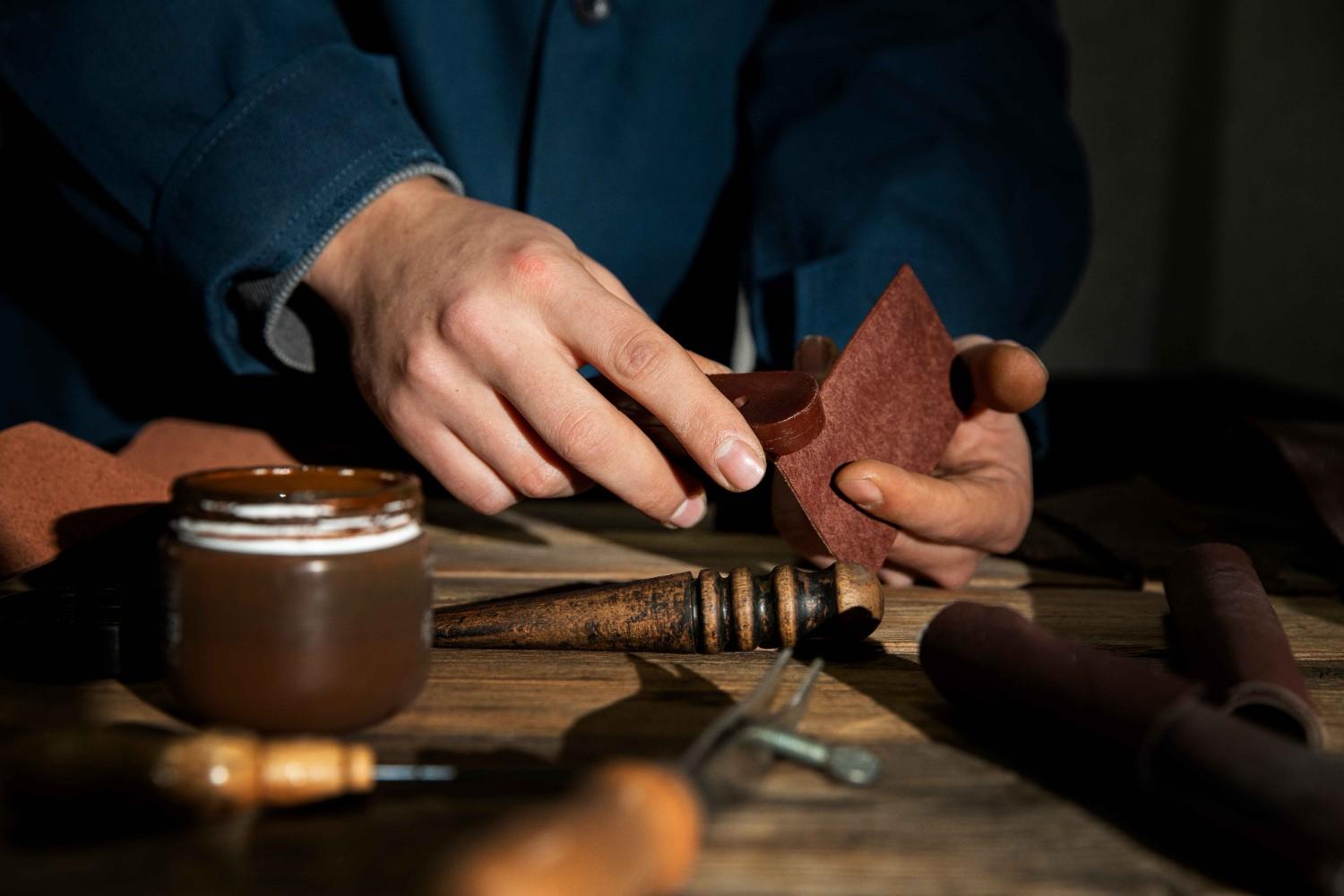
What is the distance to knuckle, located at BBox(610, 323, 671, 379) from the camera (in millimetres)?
1119

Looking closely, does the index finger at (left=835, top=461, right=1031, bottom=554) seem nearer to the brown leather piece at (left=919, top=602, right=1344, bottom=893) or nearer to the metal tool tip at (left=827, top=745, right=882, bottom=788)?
the brown leather piece at (left=919, top=602, right=1344, bottom=893)

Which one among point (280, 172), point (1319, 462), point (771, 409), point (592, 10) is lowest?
point (1319, 462)

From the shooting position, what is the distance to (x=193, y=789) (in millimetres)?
654

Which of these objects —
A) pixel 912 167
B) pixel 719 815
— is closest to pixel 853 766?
pixel 719 815

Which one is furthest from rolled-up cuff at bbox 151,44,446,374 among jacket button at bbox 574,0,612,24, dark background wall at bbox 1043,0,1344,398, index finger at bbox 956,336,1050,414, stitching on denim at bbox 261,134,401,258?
dark background wall at bbox 1043,0,1344,398

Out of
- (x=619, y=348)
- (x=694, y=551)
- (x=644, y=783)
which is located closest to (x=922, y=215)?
(x=694, y=551)

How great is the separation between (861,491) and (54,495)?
92 cm

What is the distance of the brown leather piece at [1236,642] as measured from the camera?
2.68ft

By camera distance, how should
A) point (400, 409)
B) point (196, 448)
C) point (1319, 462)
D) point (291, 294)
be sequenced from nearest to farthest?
point (400, 409) → point (291, 294) → point (1319, 462) → point (196, 448)

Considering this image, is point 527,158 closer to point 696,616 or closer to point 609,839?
point 696,616

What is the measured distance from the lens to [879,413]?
1278 mm

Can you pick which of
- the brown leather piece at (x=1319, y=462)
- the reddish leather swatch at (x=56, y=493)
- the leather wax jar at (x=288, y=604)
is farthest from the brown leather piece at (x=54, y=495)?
the brown leather piece at (x=1319, y=462)

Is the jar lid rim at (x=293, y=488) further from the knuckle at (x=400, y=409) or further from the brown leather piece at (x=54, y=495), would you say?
the brown leather piece at (x=54, y=495)

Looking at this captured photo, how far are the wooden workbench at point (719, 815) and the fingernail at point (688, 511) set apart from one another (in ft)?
0.83
